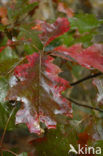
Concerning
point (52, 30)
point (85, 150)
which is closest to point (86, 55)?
point (52, 30)

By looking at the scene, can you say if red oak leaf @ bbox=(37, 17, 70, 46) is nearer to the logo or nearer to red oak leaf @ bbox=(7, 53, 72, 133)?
red oak leaf @ bbox=(7, 53, 72, 133)

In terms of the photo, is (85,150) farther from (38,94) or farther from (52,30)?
(52,30)

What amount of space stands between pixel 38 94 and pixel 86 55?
189 mm

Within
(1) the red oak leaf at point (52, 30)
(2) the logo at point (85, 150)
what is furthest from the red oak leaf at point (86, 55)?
(2) the logo at point (85, 150)

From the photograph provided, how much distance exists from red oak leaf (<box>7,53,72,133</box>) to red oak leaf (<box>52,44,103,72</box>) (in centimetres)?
6

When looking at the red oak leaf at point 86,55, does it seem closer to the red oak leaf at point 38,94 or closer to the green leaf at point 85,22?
the red oak leaf at point 38,94

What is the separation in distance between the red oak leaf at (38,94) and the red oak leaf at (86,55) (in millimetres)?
63

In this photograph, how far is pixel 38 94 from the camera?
0.49 meters

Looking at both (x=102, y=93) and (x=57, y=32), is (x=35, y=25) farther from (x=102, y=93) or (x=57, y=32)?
(x=102, y=93)

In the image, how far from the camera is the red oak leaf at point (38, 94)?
0.46 meters

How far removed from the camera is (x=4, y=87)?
0.52 metres

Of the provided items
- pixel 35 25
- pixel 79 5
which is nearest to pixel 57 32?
pixel 35 25

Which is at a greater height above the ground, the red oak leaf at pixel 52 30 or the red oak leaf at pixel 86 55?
the red oak leaf at pixel 52 30

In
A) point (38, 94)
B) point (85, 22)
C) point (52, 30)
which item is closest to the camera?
point (38, 94)
